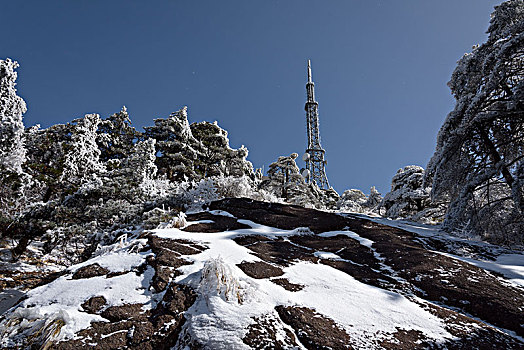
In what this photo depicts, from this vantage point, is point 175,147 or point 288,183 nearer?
point 288,183

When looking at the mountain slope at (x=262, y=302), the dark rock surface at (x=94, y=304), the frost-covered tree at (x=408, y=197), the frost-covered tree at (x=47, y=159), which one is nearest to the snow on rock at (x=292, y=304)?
the mountain slope at (x=262, y=302)

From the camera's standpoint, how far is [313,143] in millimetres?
33594

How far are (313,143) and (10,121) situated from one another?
29922 millimetres

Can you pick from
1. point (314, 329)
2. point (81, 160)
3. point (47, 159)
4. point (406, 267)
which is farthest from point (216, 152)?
point (314, 329)

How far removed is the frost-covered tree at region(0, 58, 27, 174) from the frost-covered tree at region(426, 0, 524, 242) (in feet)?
37.1

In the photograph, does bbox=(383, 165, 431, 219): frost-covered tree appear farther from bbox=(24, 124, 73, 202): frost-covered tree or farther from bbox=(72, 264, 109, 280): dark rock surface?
bbox=(24, 124, 73, 202): frost-covered tree

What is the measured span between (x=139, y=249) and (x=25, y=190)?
6817mm

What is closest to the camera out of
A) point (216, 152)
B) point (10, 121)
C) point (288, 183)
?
point (10, 121)

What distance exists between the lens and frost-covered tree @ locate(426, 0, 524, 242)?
19.0 feet

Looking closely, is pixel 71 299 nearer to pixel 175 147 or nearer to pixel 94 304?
pixel 94 304

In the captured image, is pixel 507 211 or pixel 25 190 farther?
pixel 25 190

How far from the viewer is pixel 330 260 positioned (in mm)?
4078

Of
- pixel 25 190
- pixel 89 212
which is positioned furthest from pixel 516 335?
pixel 25 190

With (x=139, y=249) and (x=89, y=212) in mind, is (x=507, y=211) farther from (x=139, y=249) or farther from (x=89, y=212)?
(x=89, y=212)
